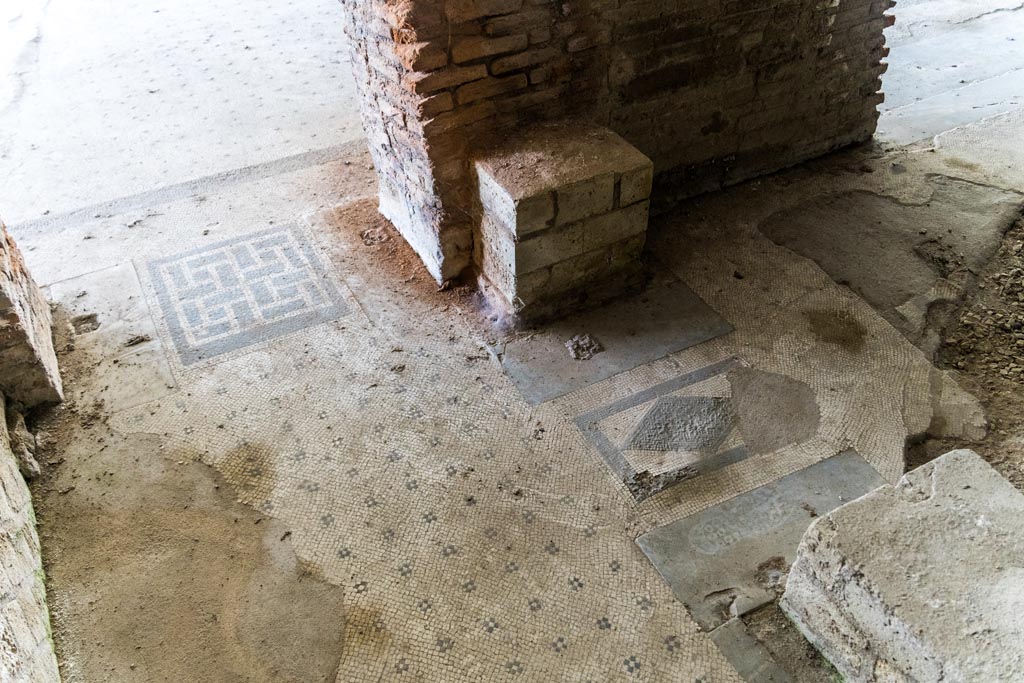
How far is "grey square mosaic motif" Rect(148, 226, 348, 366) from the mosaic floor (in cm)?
1

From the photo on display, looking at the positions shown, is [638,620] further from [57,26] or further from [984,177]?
[57,26]

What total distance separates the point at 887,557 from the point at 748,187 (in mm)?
2568

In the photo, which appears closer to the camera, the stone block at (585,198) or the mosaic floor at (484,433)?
the mosaic floor at (484,433)

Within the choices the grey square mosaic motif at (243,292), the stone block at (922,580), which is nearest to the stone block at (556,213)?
the grey square mosaic motif at (243,292)

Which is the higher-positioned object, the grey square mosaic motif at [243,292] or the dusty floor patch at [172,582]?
the grey square mosaic motif at [243,292]

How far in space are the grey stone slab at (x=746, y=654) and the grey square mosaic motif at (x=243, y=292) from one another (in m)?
1.99

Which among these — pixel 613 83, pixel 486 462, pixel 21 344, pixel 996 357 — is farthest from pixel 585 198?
pixel 21 344

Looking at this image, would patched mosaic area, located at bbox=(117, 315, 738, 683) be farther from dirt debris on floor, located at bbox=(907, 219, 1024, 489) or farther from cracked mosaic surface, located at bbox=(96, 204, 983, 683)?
dirt debris on floor, located at bbox=(907, 219, 1024, 489)

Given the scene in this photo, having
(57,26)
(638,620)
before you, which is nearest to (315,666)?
(638,620)

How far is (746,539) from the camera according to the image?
2.18m

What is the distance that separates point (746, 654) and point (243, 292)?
8.24 feet

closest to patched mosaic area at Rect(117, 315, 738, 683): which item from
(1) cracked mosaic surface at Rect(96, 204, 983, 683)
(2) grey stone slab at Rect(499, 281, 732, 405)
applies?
(1) cracked mosaic surface at Rect(96, 204, 983, 683)

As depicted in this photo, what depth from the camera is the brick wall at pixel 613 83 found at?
270cm

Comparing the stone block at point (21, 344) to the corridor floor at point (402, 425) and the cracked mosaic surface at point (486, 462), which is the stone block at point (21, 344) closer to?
the corridor floor at point (402, 425)
